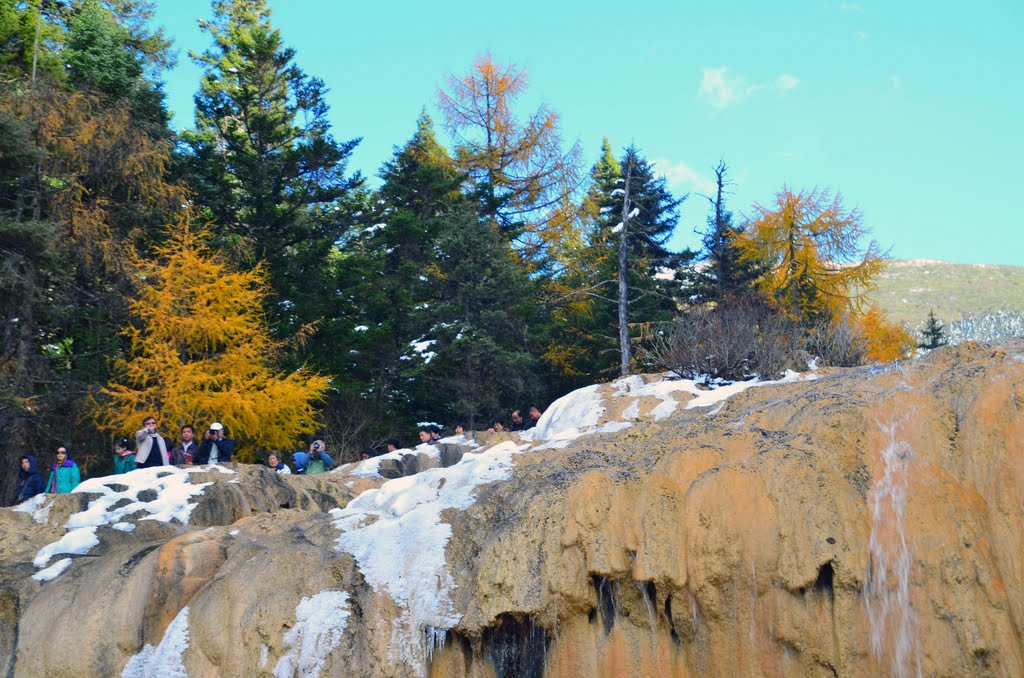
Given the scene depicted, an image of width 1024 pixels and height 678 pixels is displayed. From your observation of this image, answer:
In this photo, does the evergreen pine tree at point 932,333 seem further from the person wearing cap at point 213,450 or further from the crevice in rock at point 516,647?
the crevice in rock at point 516,647

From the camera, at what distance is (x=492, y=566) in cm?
944

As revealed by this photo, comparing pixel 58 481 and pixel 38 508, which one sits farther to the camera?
pixel 58 481

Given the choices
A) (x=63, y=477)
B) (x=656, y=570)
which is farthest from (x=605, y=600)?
(x=63, y=477)

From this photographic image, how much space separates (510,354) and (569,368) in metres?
4.22

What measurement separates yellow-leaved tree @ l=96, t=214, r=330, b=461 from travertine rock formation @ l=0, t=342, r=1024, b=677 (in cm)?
1214

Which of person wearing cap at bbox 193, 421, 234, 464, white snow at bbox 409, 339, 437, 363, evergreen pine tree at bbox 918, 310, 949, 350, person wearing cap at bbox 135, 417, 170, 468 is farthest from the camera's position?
evergreen pine tree at bbox 918, 310, 949, 350

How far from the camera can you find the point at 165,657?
9703mm

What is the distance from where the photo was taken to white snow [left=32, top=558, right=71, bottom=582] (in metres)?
10.8

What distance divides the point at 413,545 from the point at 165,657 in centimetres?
267

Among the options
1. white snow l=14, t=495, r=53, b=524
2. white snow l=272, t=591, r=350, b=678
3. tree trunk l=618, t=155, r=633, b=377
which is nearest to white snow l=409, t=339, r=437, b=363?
tree trunk l=618, t=155, r=633, b=377

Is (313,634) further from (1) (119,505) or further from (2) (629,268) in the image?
(2) (629,268)

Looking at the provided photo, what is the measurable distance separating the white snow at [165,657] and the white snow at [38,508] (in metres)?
3.66

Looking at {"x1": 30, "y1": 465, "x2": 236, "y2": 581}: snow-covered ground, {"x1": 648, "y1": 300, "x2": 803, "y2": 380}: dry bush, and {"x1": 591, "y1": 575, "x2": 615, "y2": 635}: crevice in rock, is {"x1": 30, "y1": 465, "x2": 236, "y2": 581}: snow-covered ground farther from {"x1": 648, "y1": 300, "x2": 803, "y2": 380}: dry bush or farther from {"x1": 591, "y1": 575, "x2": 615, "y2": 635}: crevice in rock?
{"x1": 648, "y1": 300, "x2": 803, "y2": 380}: dry bush

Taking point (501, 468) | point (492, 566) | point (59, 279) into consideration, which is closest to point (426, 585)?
point (492, 566)
